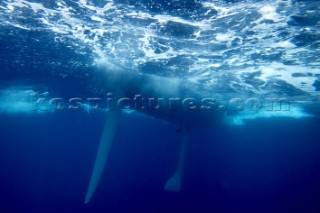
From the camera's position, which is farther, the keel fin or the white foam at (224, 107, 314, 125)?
the white foam at (224, 107, 314, 125)

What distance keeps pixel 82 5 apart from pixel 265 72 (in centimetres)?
1114

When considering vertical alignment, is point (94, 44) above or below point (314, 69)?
above

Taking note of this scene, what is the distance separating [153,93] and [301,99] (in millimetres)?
13300

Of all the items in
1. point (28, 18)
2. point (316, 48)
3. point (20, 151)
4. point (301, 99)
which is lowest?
point (20, 151)

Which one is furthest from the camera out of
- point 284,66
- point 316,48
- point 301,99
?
point 301,99

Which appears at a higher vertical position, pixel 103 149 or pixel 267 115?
pixel 267 115

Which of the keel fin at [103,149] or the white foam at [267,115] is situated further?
the white foam at [267,115]

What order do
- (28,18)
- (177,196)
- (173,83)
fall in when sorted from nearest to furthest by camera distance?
(28,18) < (173,83) < (177,196)

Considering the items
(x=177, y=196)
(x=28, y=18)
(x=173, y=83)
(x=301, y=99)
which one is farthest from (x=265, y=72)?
(x=177, y=196)

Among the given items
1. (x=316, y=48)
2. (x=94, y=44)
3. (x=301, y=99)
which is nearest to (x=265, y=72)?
(x=316, y=48)

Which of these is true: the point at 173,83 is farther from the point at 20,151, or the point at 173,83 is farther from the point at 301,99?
the point at 20,151

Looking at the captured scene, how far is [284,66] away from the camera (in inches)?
490

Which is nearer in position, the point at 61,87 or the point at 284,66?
the point at 284,66

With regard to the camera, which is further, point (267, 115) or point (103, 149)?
point (267, 115)
